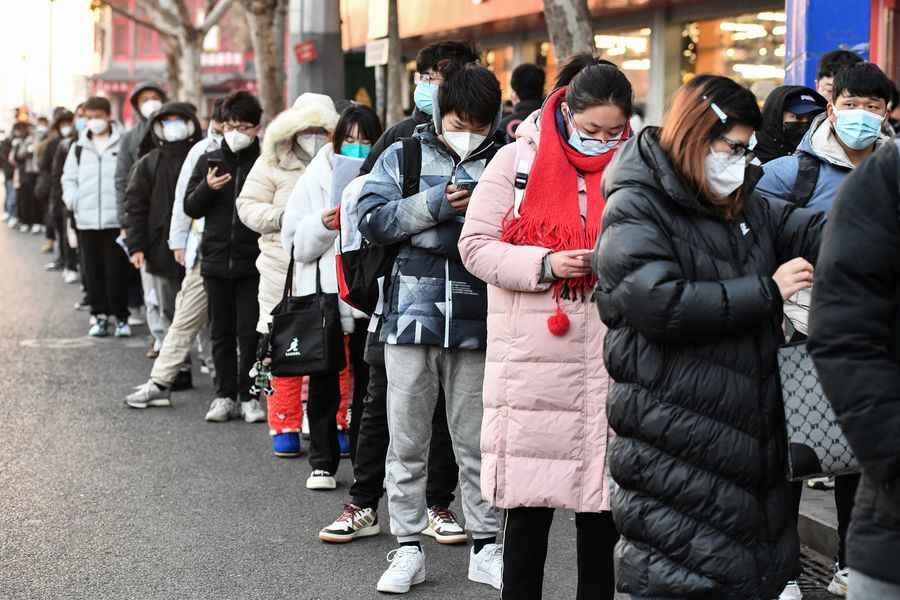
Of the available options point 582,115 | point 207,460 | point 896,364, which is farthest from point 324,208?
point 896,364

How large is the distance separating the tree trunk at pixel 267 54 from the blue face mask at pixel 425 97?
15.8 m

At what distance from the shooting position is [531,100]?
8906 mm

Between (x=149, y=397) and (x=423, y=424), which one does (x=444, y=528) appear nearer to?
(x=423, y=424)

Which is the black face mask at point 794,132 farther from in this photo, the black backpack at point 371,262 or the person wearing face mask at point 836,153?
the black backpack at point 371,262

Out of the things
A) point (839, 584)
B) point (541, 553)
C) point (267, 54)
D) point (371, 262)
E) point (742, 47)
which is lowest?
point (839, 584)

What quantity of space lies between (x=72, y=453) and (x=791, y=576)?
18.5 ft

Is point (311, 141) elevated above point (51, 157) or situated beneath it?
situated beneath

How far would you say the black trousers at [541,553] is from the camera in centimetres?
457

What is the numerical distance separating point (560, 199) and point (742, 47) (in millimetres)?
10908

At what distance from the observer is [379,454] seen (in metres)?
6.36

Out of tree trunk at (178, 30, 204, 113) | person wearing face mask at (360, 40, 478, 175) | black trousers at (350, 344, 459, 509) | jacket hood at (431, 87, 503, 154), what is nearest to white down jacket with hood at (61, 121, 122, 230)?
person wearing face mask at (360, 40, 478, 175)

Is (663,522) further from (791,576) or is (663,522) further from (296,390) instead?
(296,390)

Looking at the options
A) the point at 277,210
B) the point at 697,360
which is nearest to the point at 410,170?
the point at 697,360

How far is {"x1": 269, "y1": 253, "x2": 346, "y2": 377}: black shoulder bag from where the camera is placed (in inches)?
289
